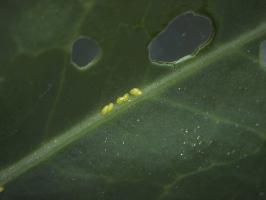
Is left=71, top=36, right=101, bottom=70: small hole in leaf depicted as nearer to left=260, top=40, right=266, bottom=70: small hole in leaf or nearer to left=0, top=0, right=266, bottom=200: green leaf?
left=0, top=0, right=266, bottom=200: green leaf

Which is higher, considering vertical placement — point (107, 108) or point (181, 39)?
point (181, 39)

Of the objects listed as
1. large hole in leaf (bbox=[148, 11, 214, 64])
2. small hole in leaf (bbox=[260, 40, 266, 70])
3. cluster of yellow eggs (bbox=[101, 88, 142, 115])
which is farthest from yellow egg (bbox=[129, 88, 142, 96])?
small hole in leaf (bbox=[260, 40, 266, 70])

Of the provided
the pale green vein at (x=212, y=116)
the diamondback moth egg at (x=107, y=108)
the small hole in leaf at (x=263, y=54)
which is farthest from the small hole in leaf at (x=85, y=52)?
the small hole in leaf at (x=263, y=54)

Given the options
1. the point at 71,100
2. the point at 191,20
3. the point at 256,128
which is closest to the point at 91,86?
the point at 71,100

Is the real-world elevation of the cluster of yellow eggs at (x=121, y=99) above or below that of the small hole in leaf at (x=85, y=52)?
below

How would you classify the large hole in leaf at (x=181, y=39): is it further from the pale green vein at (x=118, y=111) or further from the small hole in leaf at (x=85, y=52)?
the small hole in leaf at (x=85, y=52)

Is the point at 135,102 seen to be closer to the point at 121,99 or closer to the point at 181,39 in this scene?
the point at 121,99

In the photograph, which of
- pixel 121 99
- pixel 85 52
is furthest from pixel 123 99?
pixel 85 52

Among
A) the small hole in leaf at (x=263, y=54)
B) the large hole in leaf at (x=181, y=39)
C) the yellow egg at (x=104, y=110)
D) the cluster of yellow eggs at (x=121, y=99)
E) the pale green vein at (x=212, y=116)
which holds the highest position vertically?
the large hole in leaf at (x=181, y=39)
